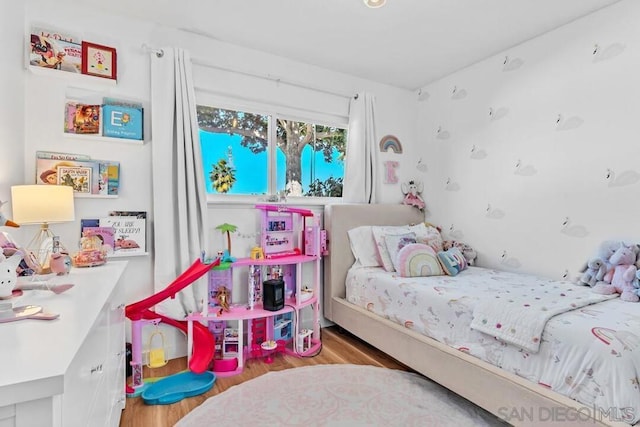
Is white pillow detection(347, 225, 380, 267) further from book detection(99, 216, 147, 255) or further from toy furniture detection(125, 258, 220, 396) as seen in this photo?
book detection(99, 216, 147, 255)

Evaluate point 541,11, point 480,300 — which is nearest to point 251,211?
point 480,300

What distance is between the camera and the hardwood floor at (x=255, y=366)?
1750 millimetres

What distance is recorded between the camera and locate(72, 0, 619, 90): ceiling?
216 centimetres

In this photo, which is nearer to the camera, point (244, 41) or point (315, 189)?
point (244, 41)

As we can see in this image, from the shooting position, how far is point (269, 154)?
2914 millimetres

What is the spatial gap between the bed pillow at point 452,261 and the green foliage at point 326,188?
3.91ft

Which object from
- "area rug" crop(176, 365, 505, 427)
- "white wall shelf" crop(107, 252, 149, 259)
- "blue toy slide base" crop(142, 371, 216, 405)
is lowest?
"area rug" crop(176, 365, 505, 427)

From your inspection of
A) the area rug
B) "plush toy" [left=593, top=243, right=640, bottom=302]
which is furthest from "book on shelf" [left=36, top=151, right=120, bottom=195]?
"plush toy" [left=593, top=243, right=640, bottom=302]

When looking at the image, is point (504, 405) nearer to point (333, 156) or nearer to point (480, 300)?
point (480, 300)

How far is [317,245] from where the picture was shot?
2672 millimetres

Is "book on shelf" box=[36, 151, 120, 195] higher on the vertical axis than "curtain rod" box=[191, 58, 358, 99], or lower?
lower

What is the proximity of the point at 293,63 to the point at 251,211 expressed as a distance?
4.63 feet

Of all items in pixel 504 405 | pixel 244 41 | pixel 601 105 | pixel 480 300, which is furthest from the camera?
pixel 244 41

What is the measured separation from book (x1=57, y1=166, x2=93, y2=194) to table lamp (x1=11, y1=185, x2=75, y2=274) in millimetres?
395
